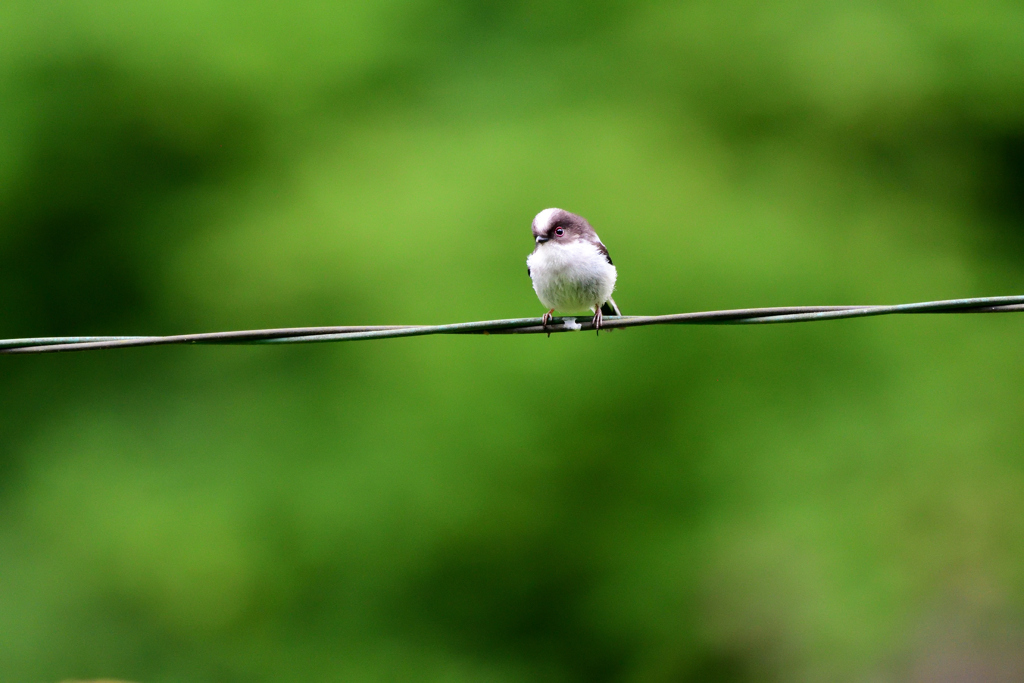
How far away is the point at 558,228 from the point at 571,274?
319 millimetres

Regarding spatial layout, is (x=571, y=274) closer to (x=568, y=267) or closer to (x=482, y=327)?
(x=568, y=267)

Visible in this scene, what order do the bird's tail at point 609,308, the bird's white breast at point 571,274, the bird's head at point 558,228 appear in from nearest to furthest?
1. the bird's white breast at point 571,274
2. the bird's head at point 558,228
3. the bird's tail at point 609,308

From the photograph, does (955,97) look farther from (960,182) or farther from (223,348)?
(223,348)

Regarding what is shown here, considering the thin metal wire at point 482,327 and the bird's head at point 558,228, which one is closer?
the thin metal wire at point 482,327

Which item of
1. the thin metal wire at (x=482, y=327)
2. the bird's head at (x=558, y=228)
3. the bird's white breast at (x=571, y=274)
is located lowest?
the thin metal wire at (x=482, y=327)

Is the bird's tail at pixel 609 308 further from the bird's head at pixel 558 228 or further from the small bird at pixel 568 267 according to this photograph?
the bird's head at pixel 558 228

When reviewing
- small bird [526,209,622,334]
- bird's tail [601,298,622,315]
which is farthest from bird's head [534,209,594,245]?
bird's tail [601,298,622,315]

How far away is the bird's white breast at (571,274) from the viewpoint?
486 cm

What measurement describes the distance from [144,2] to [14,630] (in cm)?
506

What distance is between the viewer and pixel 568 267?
4852mm

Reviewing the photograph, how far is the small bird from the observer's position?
487 centimetres

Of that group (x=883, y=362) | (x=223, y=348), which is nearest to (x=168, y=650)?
(x=223, y=348)

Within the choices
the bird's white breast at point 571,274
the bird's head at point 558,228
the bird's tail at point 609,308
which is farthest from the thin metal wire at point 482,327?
the bird's tail at point 609,308

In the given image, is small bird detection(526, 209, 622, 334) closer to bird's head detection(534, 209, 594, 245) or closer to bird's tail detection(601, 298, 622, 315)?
bird's head detection(534, 209, 594, 245)
